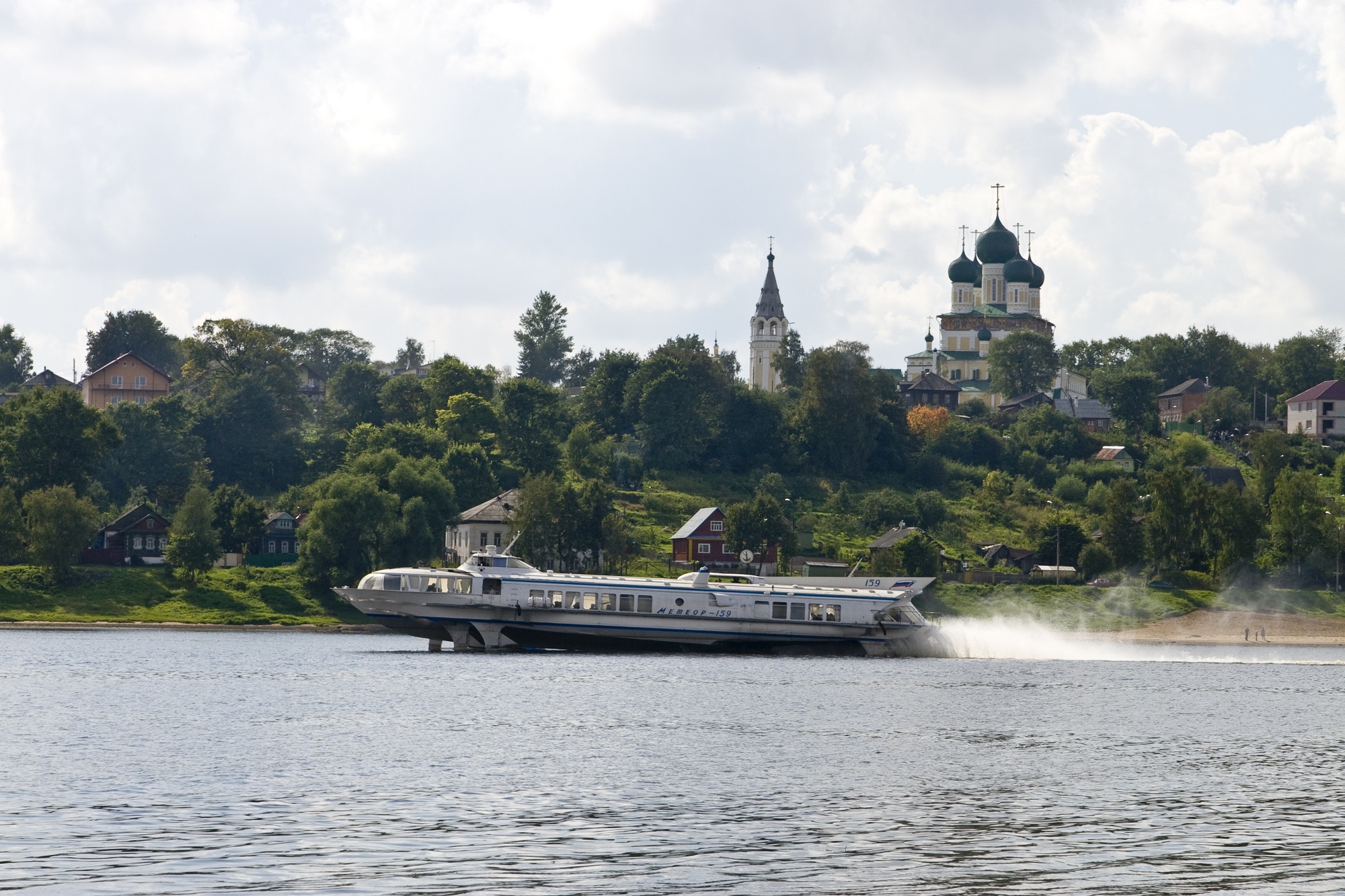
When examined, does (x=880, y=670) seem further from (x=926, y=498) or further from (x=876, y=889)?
(x=926, y=498)

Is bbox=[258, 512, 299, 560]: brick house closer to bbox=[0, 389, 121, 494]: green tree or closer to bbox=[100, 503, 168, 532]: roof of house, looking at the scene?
bbox=[100, 503, 168, 532]: roof of house

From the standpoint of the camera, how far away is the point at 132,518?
168125 millimetres

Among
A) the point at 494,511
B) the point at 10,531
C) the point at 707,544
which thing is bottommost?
the point at 10,531

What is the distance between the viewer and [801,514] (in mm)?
187625

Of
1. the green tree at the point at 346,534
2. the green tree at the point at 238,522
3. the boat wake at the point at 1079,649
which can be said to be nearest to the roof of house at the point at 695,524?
the green tree at the point at 346,534

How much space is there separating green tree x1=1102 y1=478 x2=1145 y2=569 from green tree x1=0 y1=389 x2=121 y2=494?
94.5 meters

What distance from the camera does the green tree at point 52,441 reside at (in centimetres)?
16625

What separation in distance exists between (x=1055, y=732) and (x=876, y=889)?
105ft

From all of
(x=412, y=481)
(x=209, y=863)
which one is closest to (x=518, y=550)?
(x=412, y=481)

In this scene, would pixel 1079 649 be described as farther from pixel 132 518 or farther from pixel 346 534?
pixel 132 518

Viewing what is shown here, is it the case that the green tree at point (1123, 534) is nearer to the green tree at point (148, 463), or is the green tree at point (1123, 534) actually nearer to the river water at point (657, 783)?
the river water at point (657, 783)

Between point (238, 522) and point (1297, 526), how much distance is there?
3793 inches

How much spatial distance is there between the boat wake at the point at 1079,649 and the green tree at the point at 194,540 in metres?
63.0

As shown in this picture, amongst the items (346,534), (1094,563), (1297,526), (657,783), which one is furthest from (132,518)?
(657,783)
